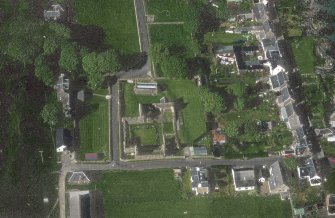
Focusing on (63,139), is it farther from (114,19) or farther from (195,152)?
(114,19)

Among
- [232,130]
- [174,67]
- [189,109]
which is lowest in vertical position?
[232,130]

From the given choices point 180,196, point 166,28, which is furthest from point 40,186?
point 166,28

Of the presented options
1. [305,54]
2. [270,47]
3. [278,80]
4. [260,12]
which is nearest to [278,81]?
[278,80]

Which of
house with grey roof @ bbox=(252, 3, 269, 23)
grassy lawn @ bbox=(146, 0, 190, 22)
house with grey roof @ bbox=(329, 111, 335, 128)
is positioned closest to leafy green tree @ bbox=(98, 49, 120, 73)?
grassy lawn @ bbox=(146, 0, 190, 22)

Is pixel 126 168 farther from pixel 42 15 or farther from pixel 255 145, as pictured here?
pixel 42 15

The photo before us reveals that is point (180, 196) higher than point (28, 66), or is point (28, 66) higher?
point (28, 66)

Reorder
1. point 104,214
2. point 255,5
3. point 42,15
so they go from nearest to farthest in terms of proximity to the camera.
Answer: point 104,214
point 42,15
point 255,5

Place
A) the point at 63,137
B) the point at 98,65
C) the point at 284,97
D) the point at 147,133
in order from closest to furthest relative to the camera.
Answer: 1. the point at 63,137
2. the point at 147,133
3. the point at 98,65
4. the point at 284,97
